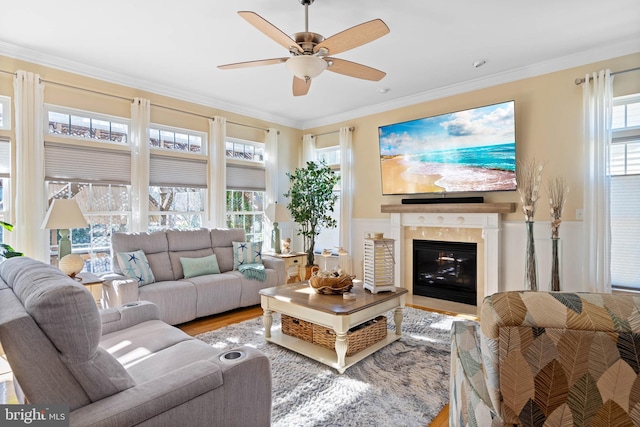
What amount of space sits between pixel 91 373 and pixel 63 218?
2.51 meters

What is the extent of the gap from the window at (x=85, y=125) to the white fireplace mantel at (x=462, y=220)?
3739 mm

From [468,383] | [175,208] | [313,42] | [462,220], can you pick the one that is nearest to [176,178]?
[175,208]

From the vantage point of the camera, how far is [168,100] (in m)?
4.48

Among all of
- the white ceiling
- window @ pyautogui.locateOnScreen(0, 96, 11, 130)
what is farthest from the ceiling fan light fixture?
window @ pyautogui.locateOnScreen(0, 96, 11, 130)

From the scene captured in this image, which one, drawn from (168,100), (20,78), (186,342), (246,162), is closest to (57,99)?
(20,78)

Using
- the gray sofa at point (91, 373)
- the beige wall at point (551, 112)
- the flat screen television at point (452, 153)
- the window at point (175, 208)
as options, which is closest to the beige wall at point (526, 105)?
the beige wall at point (551, 112)

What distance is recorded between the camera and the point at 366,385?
89.4 inches

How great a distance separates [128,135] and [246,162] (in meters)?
1.78

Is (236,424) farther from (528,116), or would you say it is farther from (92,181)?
(528,116)

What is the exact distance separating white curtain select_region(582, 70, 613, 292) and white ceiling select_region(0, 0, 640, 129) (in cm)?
41

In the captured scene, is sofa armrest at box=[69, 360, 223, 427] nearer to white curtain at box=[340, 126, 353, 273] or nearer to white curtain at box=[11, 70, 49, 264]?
white curtain at box=[11, 70, 49, 264]

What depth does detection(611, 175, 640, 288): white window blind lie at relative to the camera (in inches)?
128

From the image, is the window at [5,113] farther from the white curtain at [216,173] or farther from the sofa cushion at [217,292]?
the sofa cushion at [217,292]

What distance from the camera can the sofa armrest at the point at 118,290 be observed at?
310 cm
